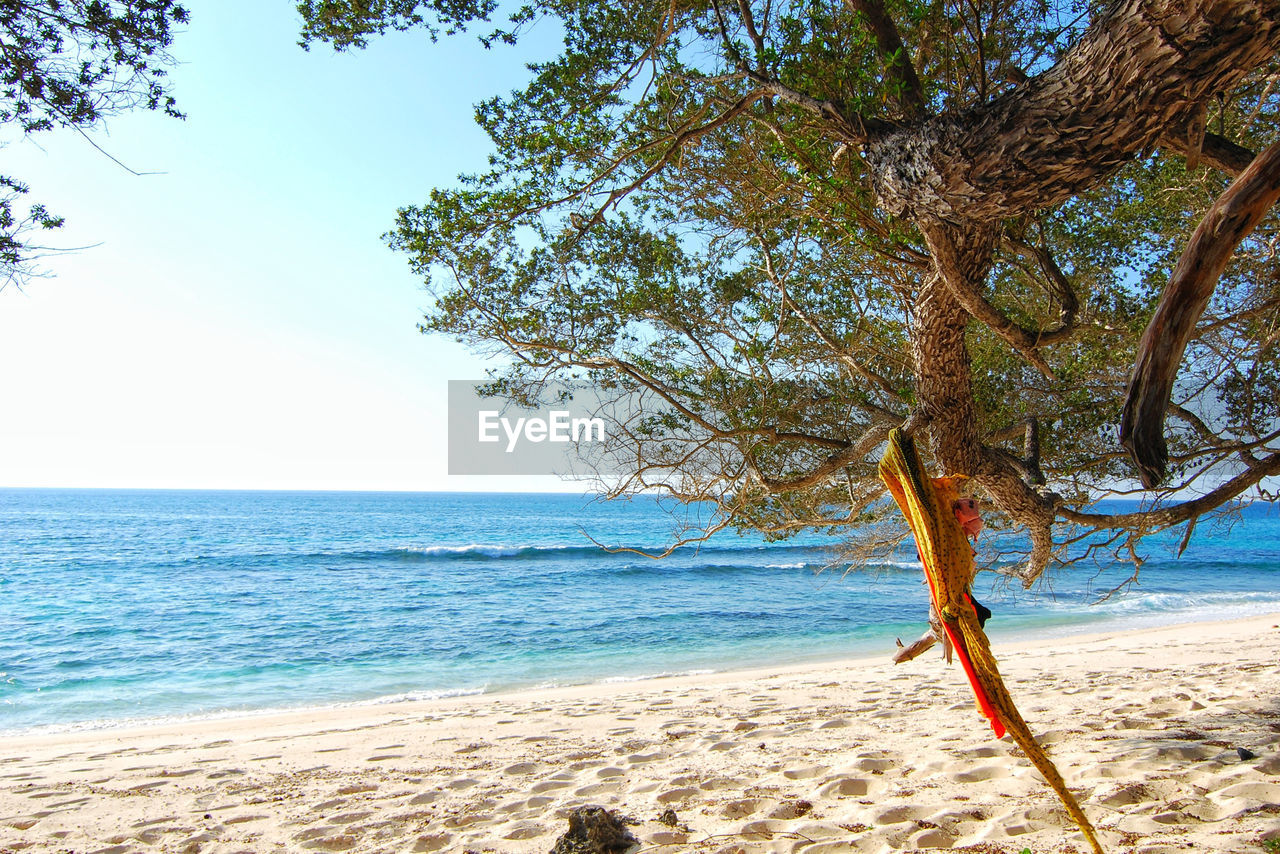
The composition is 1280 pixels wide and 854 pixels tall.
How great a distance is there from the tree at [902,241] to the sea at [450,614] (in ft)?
3.59

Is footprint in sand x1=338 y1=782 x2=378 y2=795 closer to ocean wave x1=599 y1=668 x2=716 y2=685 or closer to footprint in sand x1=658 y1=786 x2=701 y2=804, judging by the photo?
footprint in sand x1=658 y1=786 x2=701 y2=804

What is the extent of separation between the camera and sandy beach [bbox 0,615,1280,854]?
3314 millimetres

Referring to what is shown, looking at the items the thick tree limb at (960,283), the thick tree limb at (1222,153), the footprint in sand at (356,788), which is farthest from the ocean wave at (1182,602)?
the footprint in sand at (356,788)

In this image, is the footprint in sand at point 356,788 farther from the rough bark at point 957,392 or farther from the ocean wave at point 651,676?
the ocean wave at point 651,676

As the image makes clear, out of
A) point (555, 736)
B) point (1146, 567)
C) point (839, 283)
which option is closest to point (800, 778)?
point (555, 736)

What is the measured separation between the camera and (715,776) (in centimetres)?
442

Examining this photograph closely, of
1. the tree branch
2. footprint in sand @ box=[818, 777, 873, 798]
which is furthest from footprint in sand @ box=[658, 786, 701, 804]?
the tree branch

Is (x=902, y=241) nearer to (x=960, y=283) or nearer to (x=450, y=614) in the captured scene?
(x=960, y=283)

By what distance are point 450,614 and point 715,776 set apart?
1447 centimetres

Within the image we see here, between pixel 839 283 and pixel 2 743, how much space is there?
10236mm

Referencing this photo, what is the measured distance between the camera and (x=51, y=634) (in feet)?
48.7

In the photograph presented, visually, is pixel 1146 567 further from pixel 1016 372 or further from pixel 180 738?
pixel 180 738

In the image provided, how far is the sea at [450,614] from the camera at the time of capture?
1098cm

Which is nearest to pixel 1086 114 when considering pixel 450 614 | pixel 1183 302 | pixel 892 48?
pixel 1183 302
